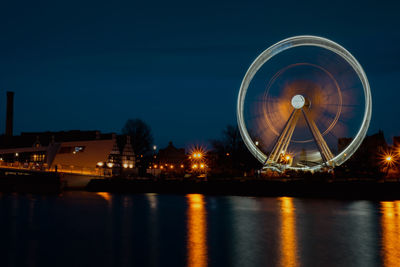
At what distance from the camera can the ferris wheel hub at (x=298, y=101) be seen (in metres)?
45.3

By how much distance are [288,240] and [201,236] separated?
3.34 meters

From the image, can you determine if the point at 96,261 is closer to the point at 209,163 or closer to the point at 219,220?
the point at 219,220

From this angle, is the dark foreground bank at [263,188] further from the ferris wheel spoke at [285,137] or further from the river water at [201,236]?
the river water at [201,236]

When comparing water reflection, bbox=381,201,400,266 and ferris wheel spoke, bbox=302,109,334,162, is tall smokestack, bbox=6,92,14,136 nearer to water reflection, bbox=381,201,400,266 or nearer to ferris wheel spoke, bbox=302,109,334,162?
ferris wheel spoke, bbox=302,109,334,162

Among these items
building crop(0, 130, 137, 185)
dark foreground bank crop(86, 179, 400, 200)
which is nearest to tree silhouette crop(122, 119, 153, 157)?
building crop(0, 130, 137, 185)

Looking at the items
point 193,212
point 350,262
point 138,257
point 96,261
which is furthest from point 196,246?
point 193,212

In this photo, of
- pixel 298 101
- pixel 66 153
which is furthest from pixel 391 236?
pixel 66 153

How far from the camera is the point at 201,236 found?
19.4m

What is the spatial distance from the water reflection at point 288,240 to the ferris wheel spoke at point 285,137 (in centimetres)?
1883

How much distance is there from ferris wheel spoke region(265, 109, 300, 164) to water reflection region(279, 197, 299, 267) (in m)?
18.8

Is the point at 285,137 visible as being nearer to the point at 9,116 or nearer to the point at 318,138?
the point at 318,138

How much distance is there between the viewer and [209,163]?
77.3 m

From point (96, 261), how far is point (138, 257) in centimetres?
131

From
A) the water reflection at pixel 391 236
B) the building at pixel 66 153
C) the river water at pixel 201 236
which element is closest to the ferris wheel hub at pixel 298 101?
the river water at pixel 201 236
